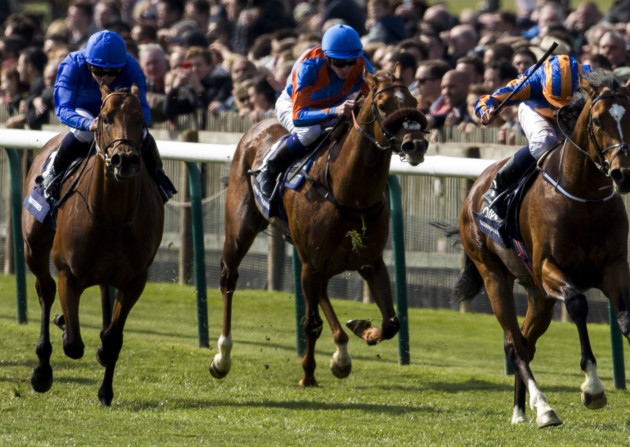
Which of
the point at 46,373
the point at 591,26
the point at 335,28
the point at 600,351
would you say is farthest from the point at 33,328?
the point at 591,26

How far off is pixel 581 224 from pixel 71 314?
265cm

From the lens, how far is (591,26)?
572 inches

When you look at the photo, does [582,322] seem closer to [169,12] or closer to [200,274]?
[200,274]

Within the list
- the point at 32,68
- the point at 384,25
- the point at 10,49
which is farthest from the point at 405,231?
the point at 10,49

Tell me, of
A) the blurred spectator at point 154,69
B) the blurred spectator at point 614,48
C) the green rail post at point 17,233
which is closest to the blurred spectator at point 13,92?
the blurred spectator at point 154,69

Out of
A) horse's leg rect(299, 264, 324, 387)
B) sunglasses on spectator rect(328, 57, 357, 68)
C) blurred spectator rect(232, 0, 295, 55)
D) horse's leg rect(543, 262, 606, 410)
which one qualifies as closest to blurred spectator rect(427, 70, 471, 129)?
sunglasses on spectator rect(328, 57, 357, 68)

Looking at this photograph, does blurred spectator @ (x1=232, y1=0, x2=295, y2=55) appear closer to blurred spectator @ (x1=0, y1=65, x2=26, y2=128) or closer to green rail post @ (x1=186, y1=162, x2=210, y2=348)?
blurred spectator @ (x1=0, y1=65, x2=26, y2=128)

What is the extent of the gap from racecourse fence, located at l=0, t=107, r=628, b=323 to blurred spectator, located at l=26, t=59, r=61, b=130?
0.74 m

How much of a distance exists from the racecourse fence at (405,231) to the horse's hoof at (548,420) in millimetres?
2410

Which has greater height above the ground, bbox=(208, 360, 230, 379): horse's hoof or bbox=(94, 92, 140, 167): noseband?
bbox=(94, 92, 140, 167): noseband

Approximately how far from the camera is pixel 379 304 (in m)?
8.44

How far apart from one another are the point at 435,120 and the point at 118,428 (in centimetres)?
550

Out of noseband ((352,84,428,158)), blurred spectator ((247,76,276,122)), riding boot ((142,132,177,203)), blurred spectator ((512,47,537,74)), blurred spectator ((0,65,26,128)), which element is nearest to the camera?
noseband ((352,84,428,158))

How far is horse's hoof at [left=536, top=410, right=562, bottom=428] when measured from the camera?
21.8 feet
